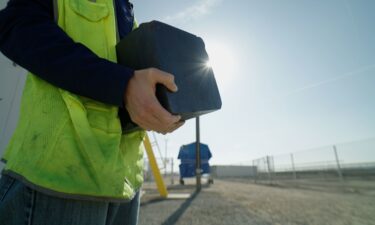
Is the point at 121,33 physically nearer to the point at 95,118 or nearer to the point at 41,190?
the point at 95,118

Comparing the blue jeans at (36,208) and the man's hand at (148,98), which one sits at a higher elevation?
the man's hand at (148,98)

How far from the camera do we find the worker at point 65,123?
0.47m

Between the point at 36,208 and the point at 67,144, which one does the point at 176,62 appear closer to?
the point at 67,144

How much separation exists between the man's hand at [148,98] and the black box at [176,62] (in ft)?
0.07

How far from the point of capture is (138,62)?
23.4 inches

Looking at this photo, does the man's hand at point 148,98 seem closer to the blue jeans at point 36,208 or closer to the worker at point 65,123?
the worker at point 65,123

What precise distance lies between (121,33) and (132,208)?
629 millimetres

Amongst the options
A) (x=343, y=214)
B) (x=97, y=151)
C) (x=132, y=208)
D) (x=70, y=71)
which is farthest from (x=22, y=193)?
(x=343, y=214)

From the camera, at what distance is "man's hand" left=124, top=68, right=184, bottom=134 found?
0.49 metres

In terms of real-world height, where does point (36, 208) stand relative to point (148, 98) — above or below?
below

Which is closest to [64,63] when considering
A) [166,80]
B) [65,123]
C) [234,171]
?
[65,123]

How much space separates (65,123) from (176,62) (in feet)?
1.01

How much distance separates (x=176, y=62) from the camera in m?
0.58

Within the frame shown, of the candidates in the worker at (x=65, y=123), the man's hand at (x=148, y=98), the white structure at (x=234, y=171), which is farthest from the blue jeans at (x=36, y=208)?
the white structure at (x=234, y=171)
